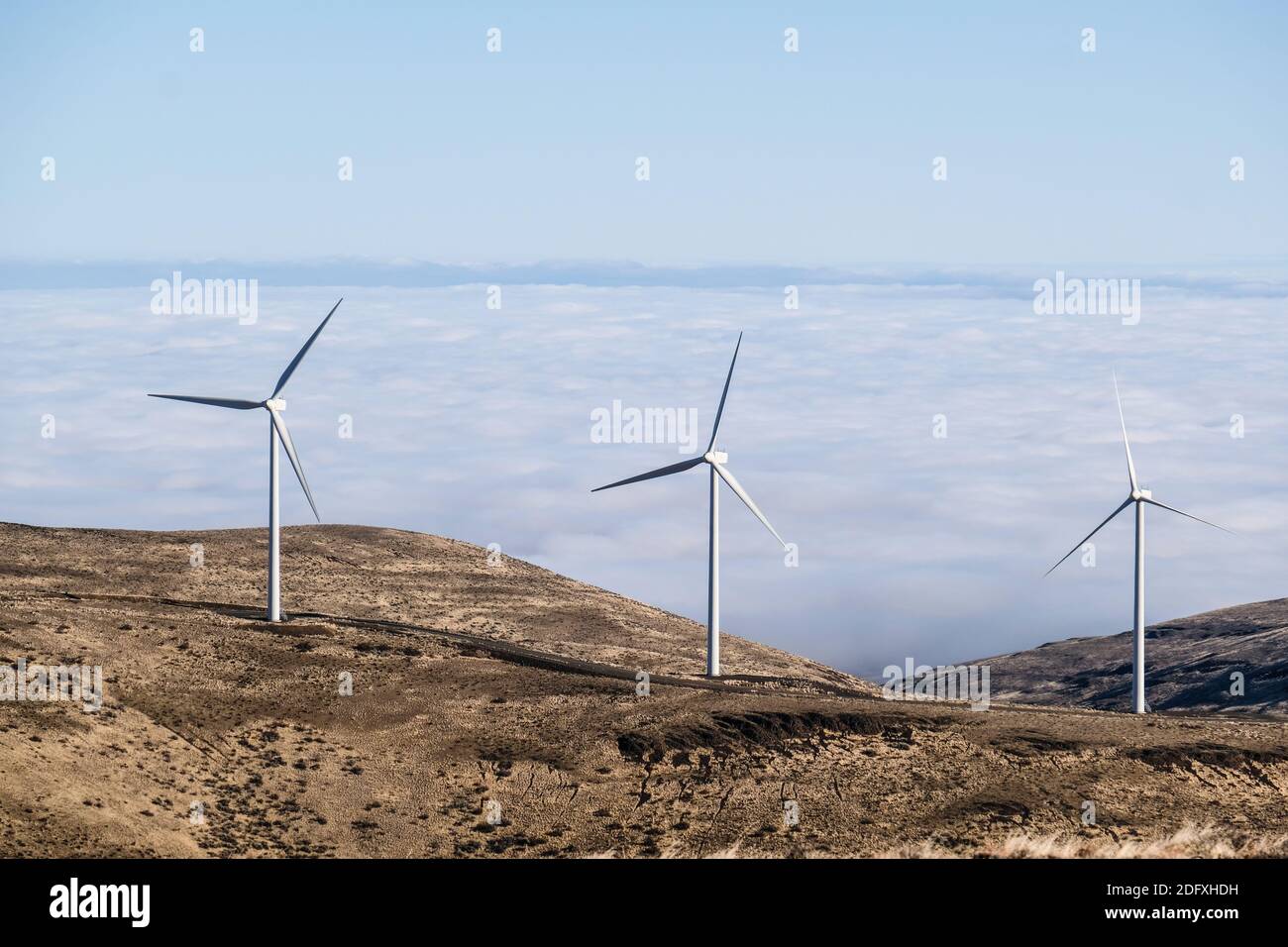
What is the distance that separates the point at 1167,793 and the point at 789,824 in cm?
1782

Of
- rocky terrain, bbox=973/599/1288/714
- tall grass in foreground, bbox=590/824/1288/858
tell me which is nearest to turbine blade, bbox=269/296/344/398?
tall grass in foreground, bbox=590/824/1288/858

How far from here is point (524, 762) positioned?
66875 millimetres

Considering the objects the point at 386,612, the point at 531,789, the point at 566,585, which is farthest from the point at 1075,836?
the point at 566,585

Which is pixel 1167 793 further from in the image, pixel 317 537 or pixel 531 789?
pixel 317 537

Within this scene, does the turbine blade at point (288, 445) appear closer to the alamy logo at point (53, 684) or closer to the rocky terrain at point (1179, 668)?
the alamy logo at point (53, 684)

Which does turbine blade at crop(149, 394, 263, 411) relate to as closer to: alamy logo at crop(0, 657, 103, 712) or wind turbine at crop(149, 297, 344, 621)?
wind turbine at crop(149, 297, 344, 621)

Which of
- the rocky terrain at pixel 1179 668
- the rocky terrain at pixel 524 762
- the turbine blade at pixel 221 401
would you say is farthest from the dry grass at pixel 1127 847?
the rocky terrain at pixel 1179 668

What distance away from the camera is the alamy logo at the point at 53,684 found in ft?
217

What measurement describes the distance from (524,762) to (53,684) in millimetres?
22380

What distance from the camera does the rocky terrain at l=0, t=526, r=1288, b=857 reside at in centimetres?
5828

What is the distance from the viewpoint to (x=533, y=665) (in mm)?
83250

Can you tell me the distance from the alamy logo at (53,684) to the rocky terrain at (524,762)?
979 mm

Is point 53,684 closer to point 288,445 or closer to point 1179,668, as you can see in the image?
point 288,445
